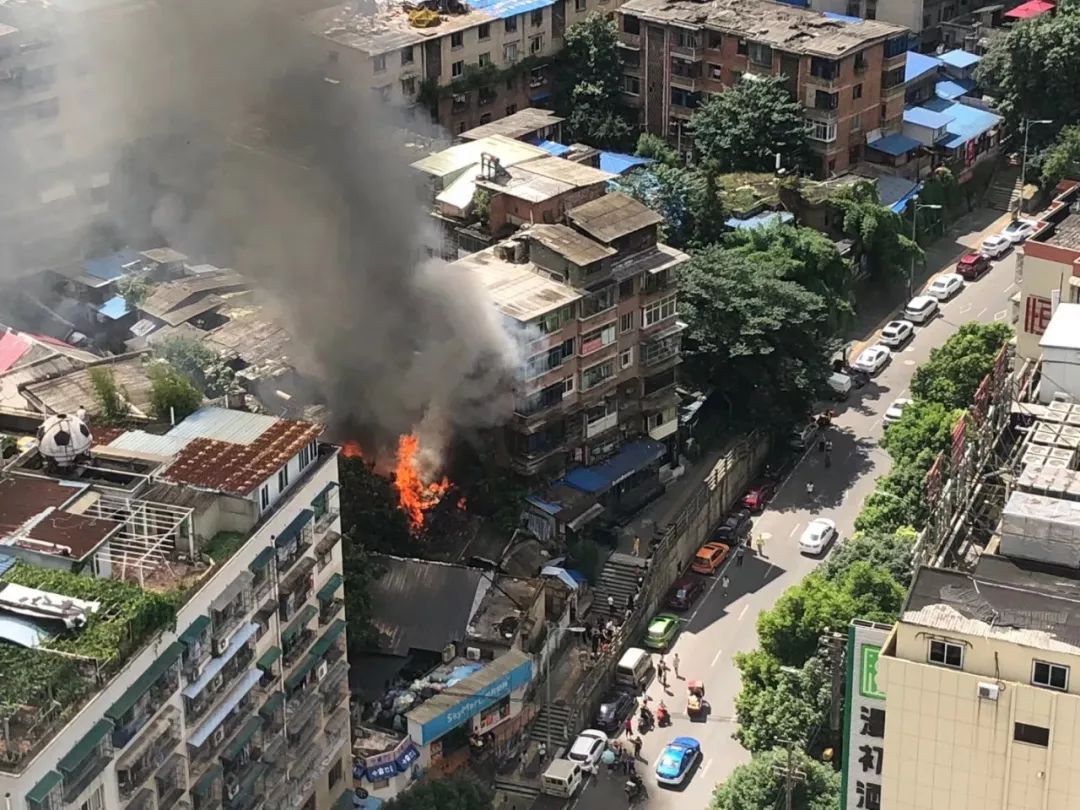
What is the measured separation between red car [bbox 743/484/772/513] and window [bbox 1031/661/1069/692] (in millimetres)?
22475

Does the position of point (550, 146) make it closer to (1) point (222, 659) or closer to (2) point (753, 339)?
(2) point (753, 339)

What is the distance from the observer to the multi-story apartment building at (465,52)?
5628 cm

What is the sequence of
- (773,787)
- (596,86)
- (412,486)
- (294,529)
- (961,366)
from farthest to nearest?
(596,86)
(961,366)
(412,486)
(773,787)
(294,529)

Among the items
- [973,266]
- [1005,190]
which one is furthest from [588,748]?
[1005,190]

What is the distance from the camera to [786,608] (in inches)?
1483

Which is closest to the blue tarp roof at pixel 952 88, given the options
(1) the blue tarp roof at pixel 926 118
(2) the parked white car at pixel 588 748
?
(1) the blue tarp roof at pixel 926 118

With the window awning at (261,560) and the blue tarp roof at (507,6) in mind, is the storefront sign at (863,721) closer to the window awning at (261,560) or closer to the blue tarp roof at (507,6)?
the window awning at (261,560)

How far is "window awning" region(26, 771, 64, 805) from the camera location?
2430 cm

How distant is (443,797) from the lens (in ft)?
110

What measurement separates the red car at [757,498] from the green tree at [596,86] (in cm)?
1789

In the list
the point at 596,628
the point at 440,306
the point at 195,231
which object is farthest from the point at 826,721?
the point at 195,231

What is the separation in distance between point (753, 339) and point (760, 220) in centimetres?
790

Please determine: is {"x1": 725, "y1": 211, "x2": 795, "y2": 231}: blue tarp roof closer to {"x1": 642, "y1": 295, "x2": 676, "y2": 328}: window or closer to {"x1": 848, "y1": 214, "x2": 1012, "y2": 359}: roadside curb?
{"x1": 848, "y1": 214, "x2": 1012, "y2": 359}: roadside curb

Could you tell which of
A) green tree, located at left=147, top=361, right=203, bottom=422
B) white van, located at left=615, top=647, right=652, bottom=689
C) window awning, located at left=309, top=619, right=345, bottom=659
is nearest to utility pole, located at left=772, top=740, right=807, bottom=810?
white van, located at left=615, top=647, right=652, bottom=689
